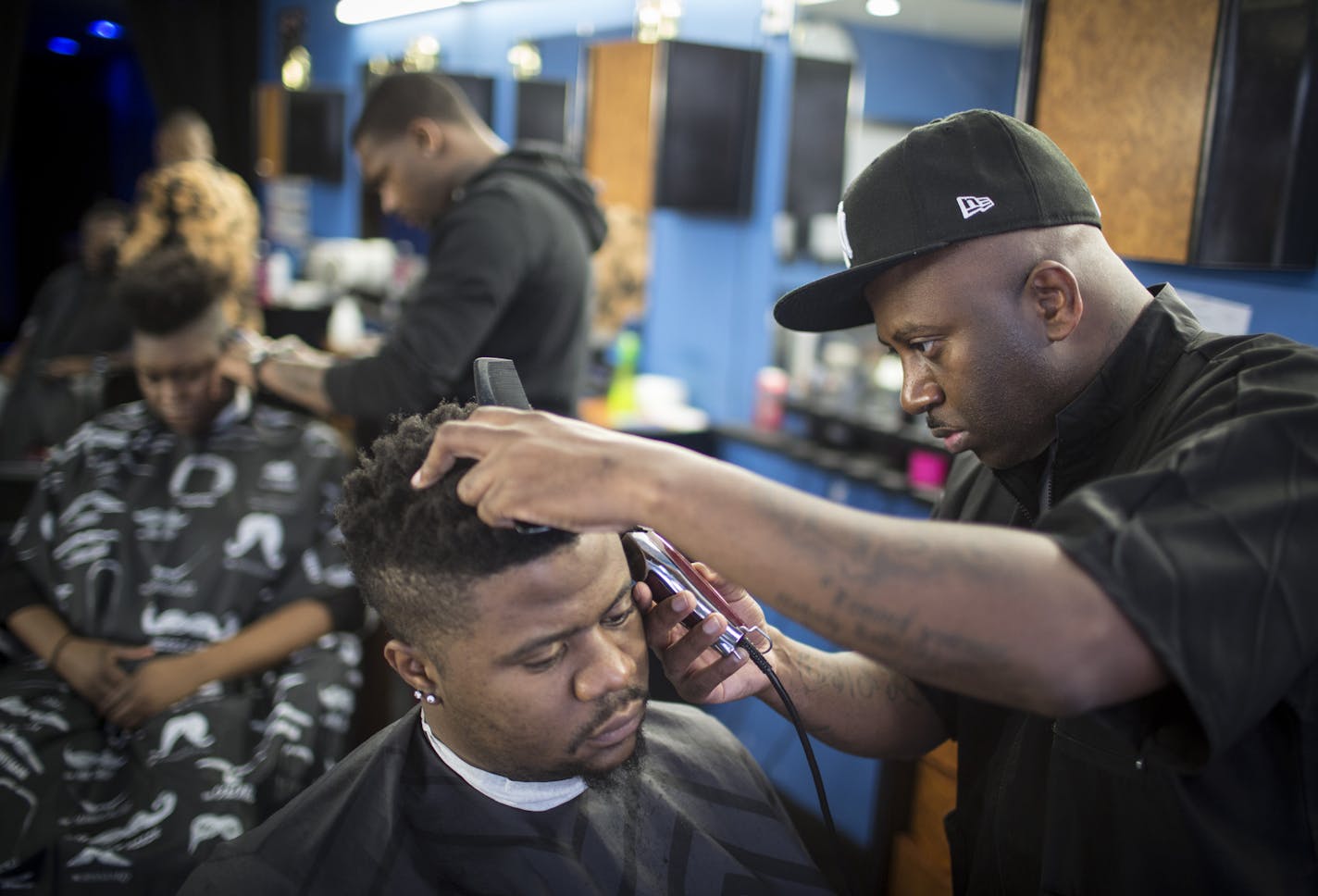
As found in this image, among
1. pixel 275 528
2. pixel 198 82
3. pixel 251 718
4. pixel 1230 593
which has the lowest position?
pixel 251 718

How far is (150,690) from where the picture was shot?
1993 millimetres

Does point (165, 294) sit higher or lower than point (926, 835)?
higher

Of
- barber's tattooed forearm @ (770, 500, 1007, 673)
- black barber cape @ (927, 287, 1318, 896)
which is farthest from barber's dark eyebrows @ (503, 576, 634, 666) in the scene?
black barber cape @ (927, 287, 1318, 896)

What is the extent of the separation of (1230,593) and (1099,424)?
0.36 meters

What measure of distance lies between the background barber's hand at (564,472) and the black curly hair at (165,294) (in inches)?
64.6

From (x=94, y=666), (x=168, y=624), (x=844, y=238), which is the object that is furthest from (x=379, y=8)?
(x=844, y=238)

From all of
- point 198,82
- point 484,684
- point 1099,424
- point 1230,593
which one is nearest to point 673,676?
point 484,684

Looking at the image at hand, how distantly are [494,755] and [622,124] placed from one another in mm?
2976

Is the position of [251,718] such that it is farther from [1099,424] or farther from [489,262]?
[1099,424]

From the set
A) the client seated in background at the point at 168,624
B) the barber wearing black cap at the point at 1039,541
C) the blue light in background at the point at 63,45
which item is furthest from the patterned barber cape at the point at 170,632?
the blue light in background at the point at 63,45

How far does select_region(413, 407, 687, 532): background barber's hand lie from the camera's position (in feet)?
2.84

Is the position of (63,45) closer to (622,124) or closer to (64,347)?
(64,347)

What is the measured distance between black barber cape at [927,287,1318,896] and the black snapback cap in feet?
Result: 0.58

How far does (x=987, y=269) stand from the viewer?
3.75ft
